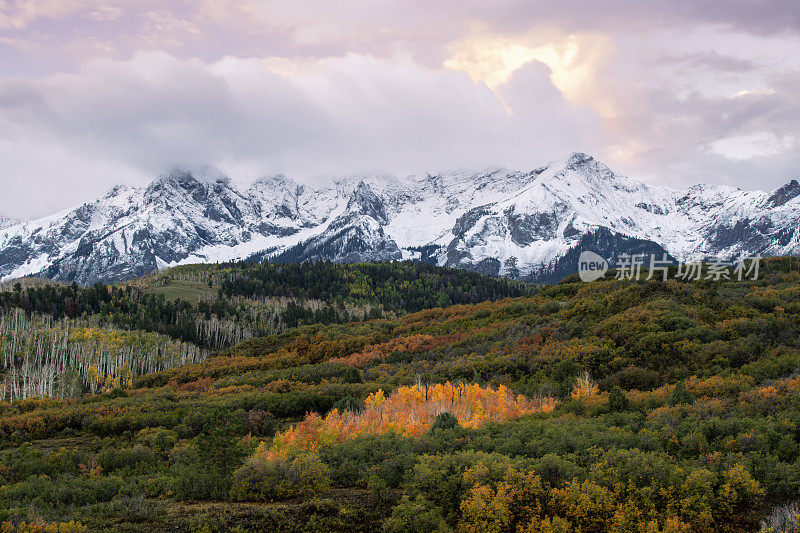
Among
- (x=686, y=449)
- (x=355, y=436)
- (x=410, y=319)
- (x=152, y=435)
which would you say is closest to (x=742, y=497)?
(x=686, y=449)

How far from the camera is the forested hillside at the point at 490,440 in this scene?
1839 cm

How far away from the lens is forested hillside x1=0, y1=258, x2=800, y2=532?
1839cm

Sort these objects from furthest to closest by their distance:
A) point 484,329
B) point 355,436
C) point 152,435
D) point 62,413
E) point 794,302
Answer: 1. point 484,329
2. point 794,302
3. point 62,413
4. point 152,435
5. point 355,436

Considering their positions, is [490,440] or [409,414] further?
[409,414]

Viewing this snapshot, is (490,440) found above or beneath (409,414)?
above

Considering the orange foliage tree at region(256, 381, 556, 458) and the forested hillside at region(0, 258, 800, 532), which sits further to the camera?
Result: the orange foliage tree at region(256, 381, 556, 458)

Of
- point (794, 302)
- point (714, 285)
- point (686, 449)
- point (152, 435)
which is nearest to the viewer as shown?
point (686, 449)

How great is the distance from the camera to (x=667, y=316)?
52500 mm

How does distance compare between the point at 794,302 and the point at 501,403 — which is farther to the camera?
the point at 794,302

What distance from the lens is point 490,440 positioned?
25734mm

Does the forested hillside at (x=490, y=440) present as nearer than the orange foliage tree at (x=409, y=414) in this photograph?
Yes

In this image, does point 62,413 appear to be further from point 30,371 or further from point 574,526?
point 30,371

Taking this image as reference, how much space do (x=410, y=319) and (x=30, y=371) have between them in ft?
261

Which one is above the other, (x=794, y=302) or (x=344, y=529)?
(x=794, y=302)
